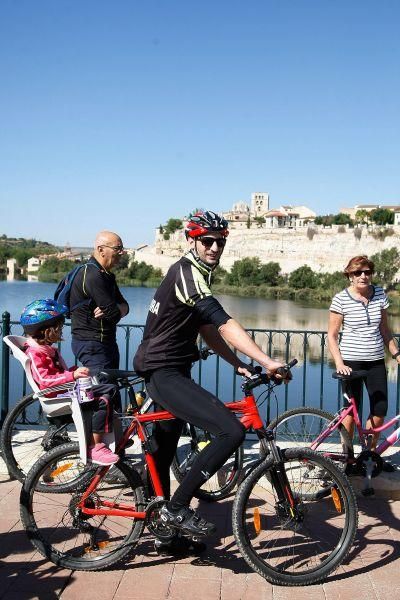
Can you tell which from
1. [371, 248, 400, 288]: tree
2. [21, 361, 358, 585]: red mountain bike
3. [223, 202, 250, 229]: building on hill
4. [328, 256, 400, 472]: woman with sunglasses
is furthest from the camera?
[223, 202, 250, 229]: building on hill

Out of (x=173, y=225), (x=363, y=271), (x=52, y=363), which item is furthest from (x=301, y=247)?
(x=52, y=363)

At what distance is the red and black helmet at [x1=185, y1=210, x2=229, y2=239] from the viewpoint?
2.84 meters

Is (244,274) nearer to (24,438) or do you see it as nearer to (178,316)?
(24,438)

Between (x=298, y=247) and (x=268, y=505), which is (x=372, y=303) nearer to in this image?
(x=268, y=505)

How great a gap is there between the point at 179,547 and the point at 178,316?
1.11 m

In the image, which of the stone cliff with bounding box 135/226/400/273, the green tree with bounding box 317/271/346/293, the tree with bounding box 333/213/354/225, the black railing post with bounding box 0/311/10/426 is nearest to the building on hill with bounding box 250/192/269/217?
the tree with bounding box 333/213/354/225

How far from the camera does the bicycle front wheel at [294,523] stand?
2773 millimetres

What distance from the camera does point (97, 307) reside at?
3.90 m

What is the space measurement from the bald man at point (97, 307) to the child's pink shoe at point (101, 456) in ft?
3.16

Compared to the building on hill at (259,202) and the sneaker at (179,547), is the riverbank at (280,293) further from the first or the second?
the building on hill at (259,202)

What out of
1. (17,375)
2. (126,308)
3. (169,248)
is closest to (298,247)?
(169,248)

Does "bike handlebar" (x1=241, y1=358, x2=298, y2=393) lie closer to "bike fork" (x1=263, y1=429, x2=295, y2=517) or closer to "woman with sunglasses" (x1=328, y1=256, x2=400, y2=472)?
"bike fork" (x1=263, y1=429, x2=295, y2=517)

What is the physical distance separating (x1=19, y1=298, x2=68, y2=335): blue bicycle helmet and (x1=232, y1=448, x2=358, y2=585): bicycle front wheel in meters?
1.32

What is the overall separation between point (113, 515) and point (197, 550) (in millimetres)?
459
